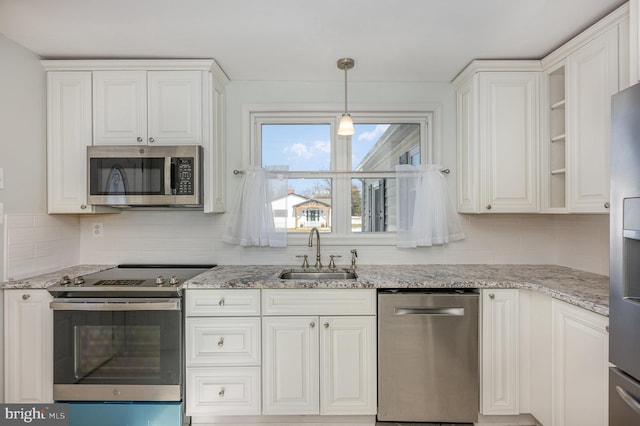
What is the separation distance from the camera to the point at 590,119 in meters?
1.89

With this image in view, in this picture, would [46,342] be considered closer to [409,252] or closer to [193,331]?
[193,331]

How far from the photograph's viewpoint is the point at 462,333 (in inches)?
77.9

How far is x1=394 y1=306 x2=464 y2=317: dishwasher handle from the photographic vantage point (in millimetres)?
1979

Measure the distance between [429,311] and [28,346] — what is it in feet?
7.98

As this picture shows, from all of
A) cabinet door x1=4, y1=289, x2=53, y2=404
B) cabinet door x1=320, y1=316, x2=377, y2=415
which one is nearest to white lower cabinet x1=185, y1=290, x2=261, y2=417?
cabinet door x1=320, y1=316, x2=377, y2=415

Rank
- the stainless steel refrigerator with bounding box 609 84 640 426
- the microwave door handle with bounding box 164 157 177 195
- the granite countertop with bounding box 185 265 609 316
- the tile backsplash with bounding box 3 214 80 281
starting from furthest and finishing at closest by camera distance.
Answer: the microwave door handle with bounding box 164 157 177 195 → the tile backsplash with bounding box 3 214 80 281 → the granite countertop with bounding box 185 265 609 316 → the stainless steel refrigerator with bounding box 609 84 640 426

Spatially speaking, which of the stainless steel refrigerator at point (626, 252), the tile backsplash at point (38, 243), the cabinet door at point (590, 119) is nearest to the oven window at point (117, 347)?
the tile backsplash at point (38, 243)

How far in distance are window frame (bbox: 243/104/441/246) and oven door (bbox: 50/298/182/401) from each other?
44.0 inches

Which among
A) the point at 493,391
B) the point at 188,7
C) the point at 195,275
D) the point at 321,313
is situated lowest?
the point at 493,391

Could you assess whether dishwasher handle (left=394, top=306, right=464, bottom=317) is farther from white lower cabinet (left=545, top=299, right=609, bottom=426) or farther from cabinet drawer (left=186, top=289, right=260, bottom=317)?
cabinet drawer (left=186, top=289, right=260, bottom=317)

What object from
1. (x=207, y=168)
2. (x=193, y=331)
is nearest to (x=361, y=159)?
(x=207, y=168)

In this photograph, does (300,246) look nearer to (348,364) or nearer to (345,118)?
(348,364)

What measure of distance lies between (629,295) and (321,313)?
143 cm

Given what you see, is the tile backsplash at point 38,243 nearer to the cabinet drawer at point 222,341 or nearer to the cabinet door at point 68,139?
the cabinet door at point 68,139
